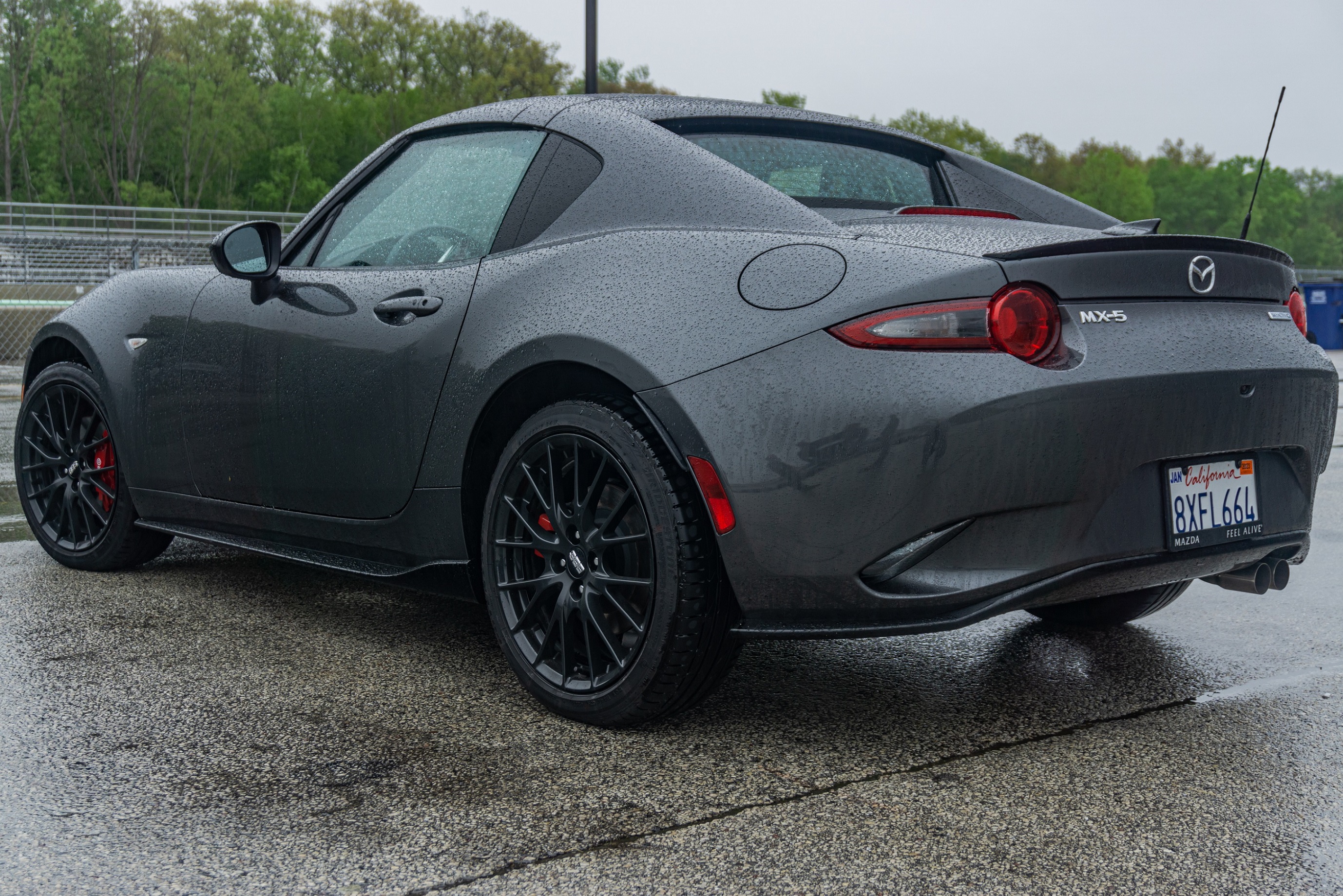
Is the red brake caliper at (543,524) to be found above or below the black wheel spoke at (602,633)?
above

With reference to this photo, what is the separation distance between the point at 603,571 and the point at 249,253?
1.67m

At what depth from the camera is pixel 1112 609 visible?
3.91m

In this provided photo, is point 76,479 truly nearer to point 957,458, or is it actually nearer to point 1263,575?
point 957,458

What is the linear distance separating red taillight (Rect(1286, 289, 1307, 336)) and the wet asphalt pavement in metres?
0.94

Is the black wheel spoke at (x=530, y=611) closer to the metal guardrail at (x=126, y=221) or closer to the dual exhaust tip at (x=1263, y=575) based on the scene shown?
the dual exhaust tip at (x=1263, y=575)

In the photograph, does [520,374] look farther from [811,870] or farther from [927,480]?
[811,870]

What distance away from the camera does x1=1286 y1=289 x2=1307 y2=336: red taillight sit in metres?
3.03

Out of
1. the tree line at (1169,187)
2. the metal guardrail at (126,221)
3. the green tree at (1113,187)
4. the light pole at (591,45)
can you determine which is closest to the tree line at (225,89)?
the metal guardrail at (126,221)

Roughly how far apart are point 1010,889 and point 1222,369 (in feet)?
3.93

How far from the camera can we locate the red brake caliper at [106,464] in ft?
14.8

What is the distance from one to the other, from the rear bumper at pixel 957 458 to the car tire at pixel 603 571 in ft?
0.32

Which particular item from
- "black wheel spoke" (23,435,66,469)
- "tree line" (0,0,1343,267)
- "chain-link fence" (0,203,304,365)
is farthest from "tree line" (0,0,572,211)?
"black wheel spoke" (23,435,66,469)

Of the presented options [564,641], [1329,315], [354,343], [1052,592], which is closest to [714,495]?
[564,641]

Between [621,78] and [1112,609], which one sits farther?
[621,78]
